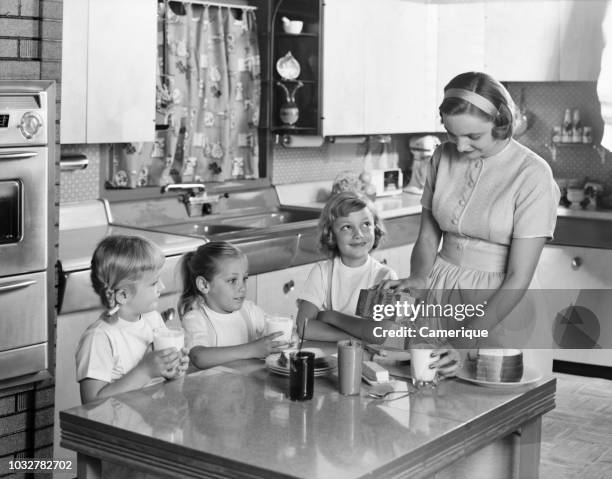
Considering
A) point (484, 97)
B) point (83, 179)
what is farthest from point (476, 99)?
point (83, 179)

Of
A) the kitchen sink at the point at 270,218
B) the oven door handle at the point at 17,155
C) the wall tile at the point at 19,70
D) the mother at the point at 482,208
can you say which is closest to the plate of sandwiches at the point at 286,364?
the mother at the point at 482,208

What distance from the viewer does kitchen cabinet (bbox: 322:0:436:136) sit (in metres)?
5.38

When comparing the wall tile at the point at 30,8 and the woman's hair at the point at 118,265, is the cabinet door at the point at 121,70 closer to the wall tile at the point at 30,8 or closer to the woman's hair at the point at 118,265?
the wall tile at the point at 30,8

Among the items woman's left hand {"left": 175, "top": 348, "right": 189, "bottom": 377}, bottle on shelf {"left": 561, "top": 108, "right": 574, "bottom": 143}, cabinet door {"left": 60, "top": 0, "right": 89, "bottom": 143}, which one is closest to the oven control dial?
cabinet door {"left": 60, "top": 0, "right": 89, "bottom": 143}

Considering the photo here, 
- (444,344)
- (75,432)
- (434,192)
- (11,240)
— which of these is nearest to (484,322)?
(444,344)

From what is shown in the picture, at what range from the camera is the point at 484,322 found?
2938mm

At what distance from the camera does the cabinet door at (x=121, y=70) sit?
398 centimetres

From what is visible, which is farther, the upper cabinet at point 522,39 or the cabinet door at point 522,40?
the cabinet door at point 522,40

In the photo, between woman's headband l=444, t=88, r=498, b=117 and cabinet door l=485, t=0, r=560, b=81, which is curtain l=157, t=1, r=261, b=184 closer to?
cabinet door l=485, t=0, r=560, b=81

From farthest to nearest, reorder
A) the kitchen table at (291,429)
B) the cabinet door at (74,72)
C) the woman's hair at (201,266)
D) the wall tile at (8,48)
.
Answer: the cabinet door at (74,72)
the wall tile at (8,48)
the woman's hair at (201,266)
the kitchen table at (291,429)

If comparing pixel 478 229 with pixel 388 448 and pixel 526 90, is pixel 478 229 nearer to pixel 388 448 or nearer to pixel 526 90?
pixel 388 448

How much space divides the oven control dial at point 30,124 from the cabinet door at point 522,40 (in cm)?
358

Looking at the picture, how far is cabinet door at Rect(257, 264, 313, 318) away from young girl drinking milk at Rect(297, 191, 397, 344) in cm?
101

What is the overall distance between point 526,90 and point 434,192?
350 cm
